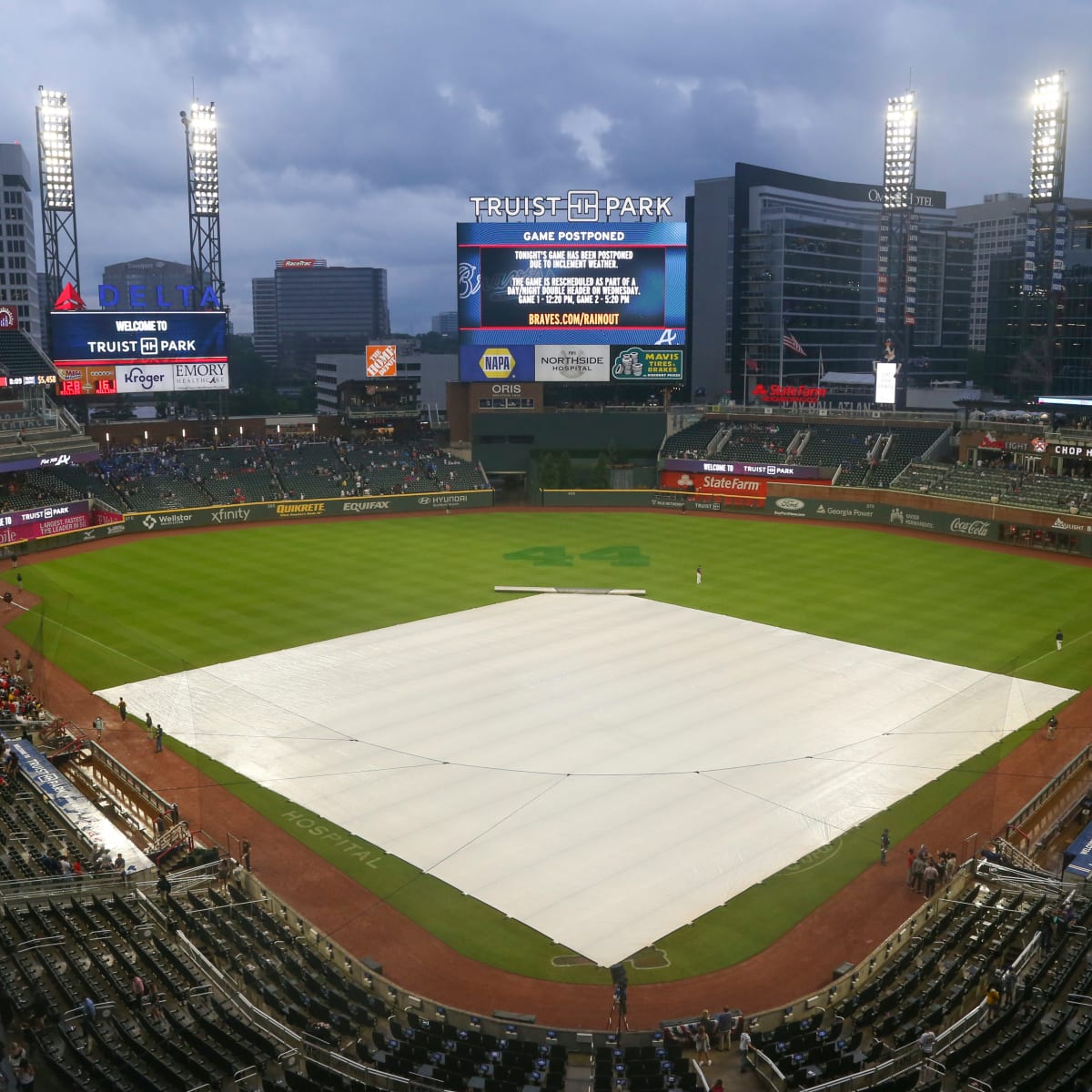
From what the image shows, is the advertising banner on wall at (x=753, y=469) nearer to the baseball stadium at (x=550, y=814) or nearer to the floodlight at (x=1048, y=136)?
the baseball stadium at (x=550, y=814)

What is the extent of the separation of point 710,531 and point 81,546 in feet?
123

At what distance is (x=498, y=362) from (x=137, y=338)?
81.6 feet

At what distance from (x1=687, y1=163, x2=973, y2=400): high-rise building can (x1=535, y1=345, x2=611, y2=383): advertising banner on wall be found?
161ft

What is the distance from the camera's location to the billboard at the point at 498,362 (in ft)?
253

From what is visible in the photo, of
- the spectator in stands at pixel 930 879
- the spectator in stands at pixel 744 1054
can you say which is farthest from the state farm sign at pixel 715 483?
the spectator in stands at pixel 744 1054

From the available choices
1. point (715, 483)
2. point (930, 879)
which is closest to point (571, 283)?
point (715, 483)

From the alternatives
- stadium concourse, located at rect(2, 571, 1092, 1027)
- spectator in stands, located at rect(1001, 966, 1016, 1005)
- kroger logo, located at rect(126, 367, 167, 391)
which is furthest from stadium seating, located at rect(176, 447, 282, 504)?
spectator in stands, located at rect(1001, 966, 1016, 1005)

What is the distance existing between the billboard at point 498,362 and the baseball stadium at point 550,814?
22.4 m

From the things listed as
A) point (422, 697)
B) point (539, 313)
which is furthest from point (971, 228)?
point (422, 697)

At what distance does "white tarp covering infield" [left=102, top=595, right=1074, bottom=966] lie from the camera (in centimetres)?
2336

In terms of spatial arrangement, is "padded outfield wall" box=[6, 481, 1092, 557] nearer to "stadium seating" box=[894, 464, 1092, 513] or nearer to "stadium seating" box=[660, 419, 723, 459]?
"stadium seating" box=[894, 464, 1092, 513]

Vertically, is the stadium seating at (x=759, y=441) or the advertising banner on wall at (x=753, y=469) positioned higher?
the stadium seating at (x=759, y=441)

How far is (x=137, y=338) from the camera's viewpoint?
7131cm

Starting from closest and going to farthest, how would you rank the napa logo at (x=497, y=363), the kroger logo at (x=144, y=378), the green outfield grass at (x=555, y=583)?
the green outfield grass at (x=555, y=583)
the kroger logo at (x=144, y=378)
the napa logo at (x=497, y=363)
